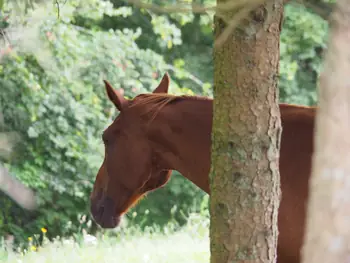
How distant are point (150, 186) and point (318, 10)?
1999 mm

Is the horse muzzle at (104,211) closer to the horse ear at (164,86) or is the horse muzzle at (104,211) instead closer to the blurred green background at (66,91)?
the horse ear at (164,86)

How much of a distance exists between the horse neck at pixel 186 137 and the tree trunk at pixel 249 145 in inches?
45.9

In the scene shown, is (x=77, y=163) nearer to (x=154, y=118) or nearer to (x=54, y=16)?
(x=54, y=16)

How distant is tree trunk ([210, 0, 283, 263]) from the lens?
2.02 meters

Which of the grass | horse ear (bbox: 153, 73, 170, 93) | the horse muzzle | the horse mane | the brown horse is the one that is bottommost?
the grass

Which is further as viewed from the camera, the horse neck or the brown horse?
the horse neck

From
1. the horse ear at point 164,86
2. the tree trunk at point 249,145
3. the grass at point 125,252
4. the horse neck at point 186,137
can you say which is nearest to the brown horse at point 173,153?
the horse neck at point 186,137

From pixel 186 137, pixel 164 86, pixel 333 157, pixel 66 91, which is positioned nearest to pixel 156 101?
pixel 186 137

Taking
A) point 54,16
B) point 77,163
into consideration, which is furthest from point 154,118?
point 77,163

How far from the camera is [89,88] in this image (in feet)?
22.7

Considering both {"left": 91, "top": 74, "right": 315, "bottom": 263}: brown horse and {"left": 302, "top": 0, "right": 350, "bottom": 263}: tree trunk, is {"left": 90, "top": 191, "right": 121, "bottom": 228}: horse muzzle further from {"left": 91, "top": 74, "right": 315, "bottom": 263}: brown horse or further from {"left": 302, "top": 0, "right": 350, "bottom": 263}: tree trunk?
{"left": 302, "top": 0, "right": 350, "bottom": 263}: tree trunk

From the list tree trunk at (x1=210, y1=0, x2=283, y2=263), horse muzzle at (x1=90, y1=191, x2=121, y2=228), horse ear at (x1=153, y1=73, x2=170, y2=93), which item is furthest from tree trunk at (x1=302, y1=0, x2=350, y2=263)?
horse ear at (x1=153, y1=73, x2=170, y2=93)

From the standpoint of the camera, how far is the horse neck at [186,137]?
323cm

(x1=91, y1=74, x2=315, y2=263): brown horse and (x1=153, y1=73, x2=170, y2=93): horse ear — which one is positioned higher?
(x1=153, y1=73, x2=170, y2=93): horse ear
